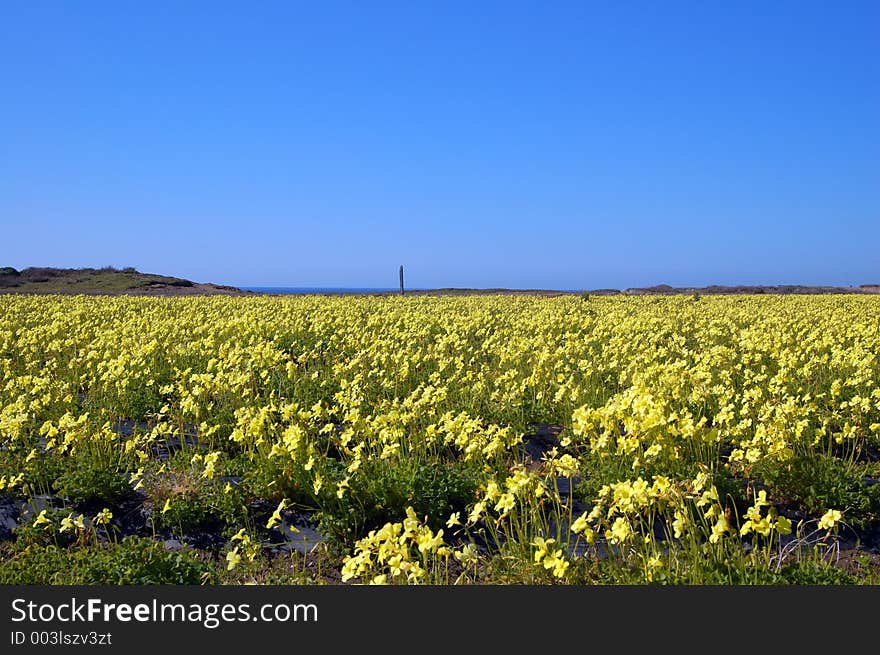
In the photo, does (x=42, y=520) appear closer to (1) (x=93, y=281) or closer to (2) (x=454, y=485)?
(2) (x=454, y=485)

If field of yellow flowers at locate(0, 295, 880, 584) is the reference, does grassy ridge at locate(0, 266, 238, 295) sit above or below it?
above

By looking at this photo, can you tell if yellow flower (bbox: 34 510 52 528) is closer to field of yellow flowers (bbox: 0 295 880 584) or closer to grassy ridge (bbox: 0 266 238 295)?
field of yellow flowers (bbox: 0 295 880 584)

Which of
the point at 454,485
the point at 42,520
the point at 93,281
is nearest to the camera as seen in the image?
the point at 42,520

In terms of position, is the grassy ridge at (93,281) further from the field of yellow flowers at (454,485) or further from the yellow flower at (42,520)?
the yellow flower at (42,520)

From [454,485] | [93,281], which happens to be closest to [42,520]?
[454,485]

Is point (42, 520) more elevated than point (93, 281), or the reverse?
point (93, 281)

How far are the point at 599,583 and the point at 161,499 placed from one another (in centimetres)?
342

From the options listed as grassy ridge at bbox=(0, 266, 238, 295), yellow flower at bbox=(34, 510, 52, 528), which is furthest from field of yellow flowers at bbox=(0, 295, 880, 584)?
grassy ridge at bbox=(0, 266, 238, 295)

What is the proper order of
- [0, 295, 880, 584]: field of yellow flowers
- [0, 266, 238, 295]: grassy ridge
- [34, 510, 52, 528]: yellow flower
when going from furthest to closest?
[0, 266, 238, 295]: grassy ridge < [34, 510, 52, 528]: yellow flower < [0, 295, 880, 584]: field of yellow flowers

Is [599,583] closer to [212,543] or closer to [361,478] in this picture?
[361,478]

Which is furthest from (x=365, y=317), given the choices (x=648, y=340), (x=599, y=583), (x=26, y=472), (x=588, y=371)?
(x=599, y=583)

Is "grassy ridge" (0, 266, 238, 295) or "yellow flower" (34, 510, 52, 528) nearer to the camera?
"yellow flower" (34, 510, 52, 528)

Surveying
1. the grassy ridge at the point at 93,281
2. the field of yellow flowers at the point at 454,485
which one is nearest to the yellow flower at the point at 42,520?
the field of yellow flowers at the point at 454,485

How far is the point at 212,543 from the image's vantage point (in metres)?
5.00
